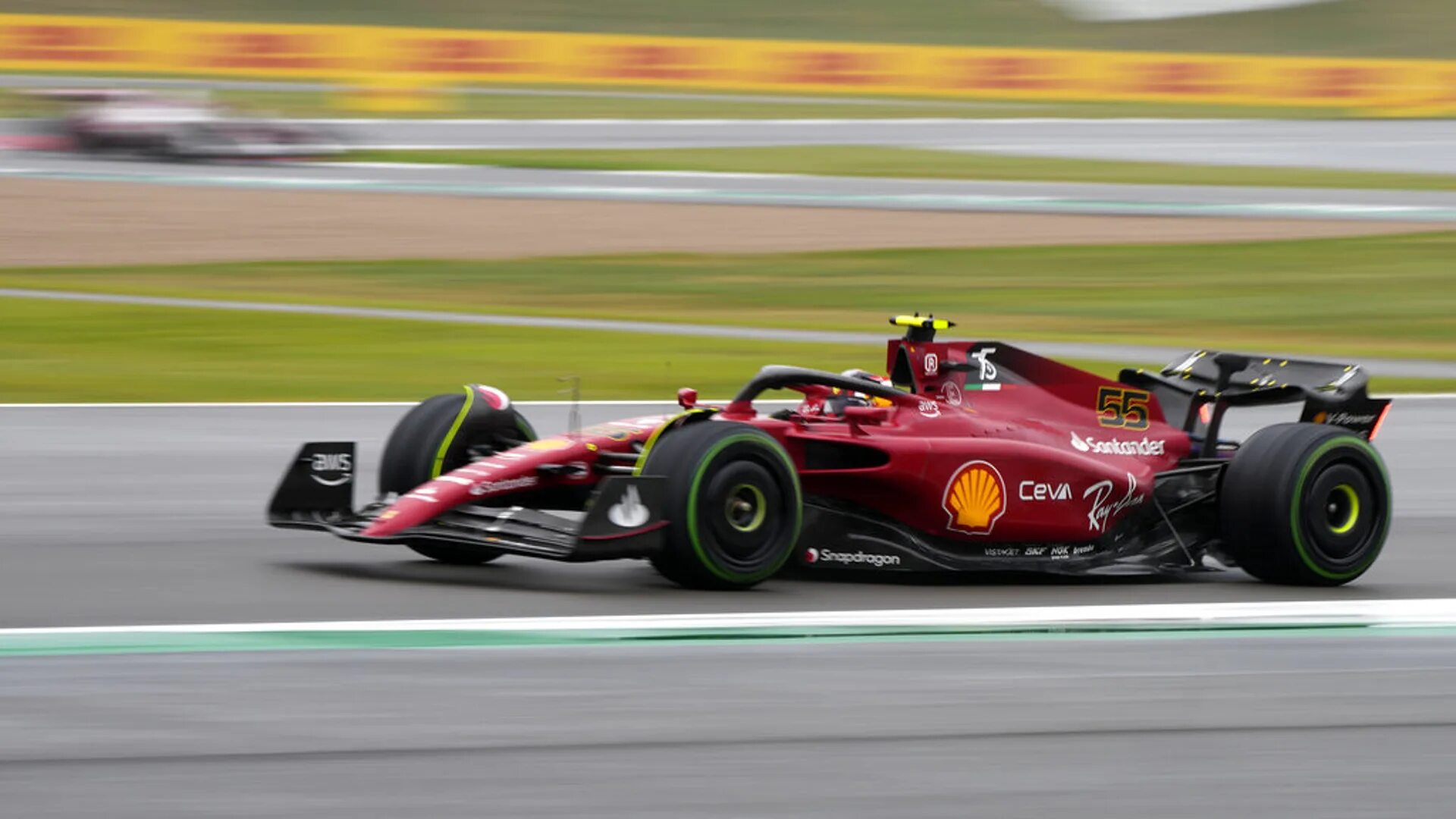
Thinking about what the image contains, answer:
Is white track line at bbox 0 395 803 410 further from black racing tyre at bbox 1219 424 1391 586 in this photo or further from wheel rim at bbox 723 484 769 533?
wheel rim at bbox 723 484 769 533

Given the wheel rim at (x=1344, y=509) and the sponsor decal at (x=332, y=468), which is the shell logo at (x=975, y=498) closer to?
the wheel rim at (x=1344, y=509)

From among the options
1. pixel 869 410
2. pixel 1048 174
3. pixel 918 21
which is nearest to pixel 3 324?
pixel 869 410

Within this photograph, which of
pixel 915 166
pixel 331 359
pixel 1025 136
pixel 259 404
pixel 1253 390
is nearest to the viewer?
pixel 1253 390

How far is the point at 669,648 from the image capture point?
6176 millimetres

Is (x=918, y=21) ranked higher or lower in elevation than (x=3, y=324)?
higher

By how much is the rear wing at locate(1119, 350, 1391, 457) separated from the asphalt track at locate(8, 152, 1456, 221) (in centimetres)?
1594

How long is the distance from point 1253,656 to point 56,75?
114 feet

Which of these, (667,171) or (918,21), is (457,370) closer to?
(667,171)

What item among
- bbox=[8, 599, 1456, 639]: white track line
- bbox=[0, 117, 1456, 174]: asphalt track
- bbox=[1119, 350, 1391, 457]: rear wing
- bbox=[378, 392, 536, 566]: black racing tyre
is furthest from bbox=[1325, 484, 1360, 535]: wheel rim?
bbox=[0, 117, 1456, 174]: asphalt track

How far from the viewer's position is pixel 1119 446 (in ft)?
26.2

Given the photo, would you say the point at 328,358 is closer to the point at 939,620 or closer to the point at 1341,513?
the point at 1341,513

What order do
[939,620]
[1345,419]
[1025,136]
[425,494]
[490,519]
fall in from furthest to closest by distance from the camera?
[1025,136] → [1345,419] → [425,494] → [490,519] → [939,620]

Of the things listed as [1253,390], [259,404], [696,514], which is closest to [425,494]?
[696,514]

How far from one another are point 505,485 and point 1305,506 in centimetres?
283
